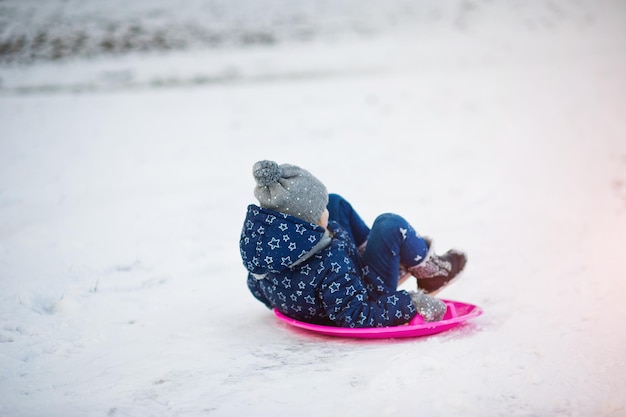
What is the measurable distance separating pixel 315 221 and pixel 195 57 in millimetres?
10512

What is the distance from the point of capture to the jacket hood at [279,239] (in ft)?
8.13

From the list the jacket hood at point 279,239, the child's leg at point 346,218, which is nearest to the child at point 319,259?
the jacket hood at point 279,239

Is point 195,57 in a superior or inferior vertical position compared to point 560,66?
superior

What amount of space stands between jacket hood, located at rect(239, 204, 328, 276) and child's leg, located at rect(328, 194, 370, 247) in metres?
0.50

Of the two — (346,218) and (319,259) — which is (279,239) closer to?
(319,259)

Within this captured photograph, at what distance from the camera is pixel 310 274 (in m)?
2.56

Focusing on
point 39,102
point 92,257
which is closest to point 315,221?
point 92,257

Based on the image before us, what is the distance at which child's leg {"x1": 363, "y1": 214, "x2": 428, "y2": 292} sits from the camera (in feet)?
9.22

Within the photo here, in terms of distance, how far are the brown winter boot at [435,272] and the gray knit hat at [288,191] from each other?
0.70 meters

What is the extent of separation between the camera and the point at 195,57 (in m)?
12.2

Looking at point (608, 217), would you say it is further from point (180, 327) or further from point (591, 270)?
point (180, 327)

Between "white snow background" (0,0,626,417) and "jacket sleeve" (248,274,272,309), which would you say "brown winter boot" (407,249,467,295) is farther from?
"jacket sleeve" (248,274,272,309)

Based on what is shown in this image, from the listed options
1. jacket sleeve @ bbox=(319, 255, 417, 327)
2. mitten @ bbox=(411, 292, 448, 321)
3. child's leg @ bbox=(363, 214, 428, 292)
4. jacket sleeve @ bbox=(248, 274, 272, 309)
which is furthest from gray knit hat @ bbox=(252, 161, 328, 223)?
mitten @ bbox=(411, 292, 448, 321)

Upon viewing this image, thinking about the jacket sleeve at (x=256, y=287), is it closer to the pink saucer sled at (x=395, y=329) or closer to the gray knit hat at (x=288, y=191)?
the pink saucer sled at (x=395, y=329)
